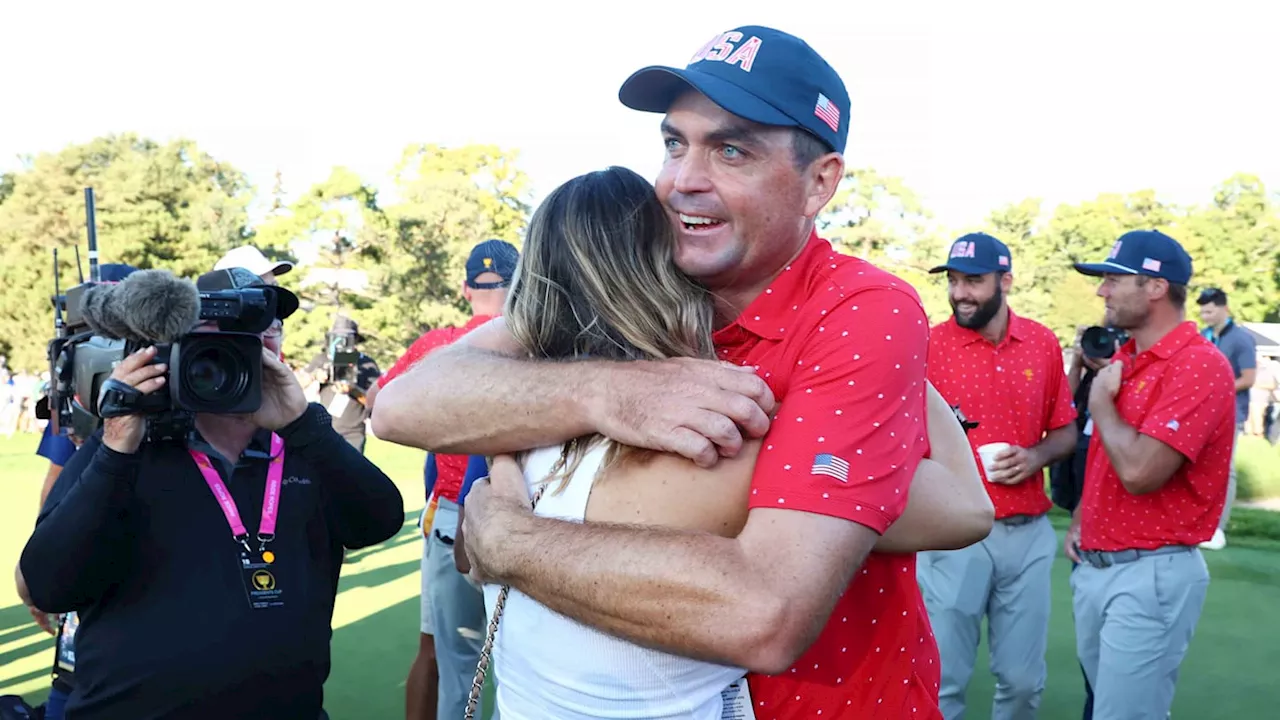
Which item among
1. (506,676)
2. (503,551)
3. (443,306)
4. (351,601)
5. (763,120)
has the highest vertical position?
(763,120)

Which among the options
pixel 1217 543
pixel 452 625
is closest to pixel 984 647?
pixel 452 625

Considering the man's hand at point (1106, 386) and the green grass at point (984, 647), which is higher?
the man's hand at point (1106, 386)

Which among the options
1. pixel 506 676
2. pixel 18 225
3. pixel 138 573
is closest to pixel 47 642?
pixel 138 573

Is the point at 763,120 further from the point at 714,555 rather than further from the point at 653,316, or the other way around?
the point at 714,555

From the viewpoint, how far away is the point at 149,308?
2.72m

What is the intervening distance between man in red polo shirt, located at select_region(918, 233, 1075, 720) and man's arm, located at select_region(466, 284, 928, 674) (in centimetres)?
415

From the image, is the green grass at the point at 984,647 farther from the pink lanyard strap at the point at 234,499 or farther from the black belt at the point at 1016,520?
the pink lanyard strap at the point at 234,499

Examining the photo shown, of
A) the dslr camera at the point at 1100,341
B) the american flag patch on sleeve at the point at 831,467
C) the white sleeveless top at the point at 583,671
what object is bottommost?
the dslr camera at the point at 1100,341

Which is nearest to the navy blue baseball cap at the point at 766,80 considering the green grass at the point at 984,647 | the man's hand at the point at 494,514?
the man's hand at the point at 494,514

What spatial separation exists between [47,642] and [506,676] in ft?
22.1

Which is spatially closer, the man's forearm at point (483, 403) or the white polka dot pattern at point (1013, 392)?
the man's forearm at point (483, 403)

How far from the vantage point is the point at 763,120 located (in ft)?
Result: 6.34

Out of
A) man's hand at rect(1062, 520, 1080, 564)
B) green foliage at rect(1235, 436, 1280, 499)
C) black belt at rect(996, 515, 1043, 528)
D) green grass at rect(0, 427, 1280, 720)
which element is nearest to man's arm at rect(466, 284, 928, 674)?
man's hand at rect(1062, 520, 1080, 564)

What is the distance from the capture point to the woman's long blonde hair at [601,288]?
1.87 meters
